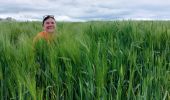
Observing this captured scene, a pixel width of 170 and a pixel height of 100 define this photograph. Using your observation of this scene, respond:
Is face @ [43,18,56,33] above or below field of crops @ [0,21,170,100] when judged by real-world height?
above

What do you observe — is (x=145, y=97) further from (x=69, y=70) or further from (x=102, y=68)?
(x=69, y=70)

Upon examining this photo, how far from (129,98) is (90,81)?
220 millimetres

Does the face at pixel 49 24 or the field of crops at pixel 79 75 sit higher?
the face at pixel 49 24

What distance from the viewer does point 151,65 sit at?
1771mm

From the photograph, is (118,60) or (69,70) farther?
(118,60)

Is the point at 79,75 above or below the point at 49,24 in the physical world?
below

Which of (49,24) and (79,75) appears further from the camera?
(49,24)

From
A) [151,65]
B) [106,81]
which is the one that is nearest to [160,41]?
→ [151,65]

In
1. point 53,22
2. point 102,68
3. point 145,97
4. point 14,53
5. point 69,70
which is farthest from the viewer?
point 53,22

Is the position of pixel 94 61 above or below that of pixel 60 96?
above

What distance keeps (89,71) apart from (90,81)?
6cm

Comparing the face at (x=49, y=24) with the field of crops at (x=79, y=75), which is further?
the face at (x=49, y=24)

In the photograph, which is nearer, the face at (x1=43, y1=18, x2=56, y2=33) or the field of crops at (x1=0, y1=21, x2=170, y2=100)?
the field of crops at (x1=0, y1=21, x2=170, y2=100)

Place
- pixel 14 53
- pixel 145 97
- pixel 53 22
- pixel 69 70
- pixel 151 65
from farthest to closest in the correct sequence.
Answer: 1. pixel 53 22
2. pixel 14 53
3. pixel 151 65
4. pixel 69 70
5. pixel 145 97
